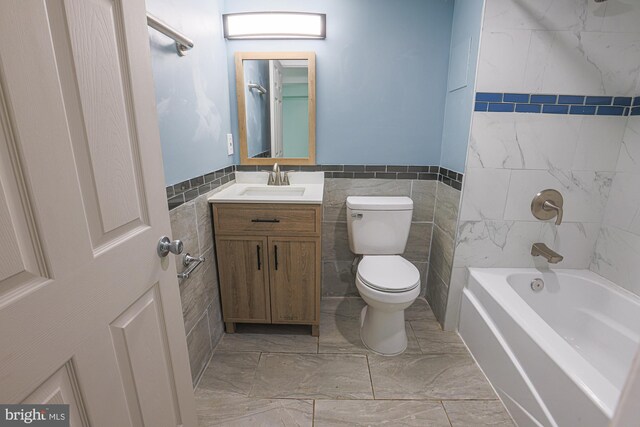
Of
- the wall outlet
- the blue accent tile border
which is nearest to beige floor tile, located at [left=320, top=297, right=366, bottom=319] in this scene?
the wall outlet

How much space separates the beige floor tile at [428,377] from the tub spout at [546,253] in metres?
0.72

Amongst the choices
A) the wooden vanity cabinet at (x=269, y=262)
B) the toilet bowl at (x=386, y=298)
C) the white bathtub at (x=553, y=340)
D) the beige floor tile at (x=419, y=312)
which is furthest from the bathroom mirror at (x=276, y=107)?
the white bathtub at (x=553, y=340)

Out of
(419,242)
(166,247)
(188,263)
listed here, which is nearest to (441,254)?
(419,242)

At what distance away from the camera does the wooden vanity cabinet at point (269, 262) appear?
172 cm

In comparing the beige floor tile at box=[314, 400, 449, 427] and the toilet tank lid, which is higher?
the toilet tank lid

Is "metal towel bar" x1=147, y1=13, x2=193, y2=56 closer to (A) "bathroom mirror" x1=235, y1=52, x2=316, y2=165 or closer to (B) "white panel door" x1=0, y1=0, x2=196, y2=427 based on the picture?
(B) "white panel door" x1=0, y1=0, x2=196, y2=427

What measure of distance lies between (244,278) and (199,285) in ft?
0.93

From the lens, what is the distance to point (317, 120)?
2082 millimetres

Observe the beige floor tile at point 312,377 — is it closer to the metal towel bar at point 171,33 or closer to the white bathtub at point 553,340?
the white bathtub at point 553,340

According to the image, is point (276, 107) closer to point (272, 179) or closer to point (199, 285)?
point (272, 179)

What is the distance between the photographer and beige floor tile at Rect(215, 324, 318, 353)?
1.81m

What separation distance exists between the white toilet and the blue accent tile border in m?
0.71

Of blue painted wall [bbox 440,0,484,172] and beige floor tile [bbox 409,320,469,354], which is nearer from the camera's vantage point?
blue painted wall [bbox 440,0,484,172]

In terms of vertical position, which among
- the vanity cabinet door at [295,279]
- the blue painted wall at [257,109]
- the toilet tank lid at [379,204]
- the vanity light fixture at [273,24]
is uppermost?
the vanity light fixture at [273,24]
